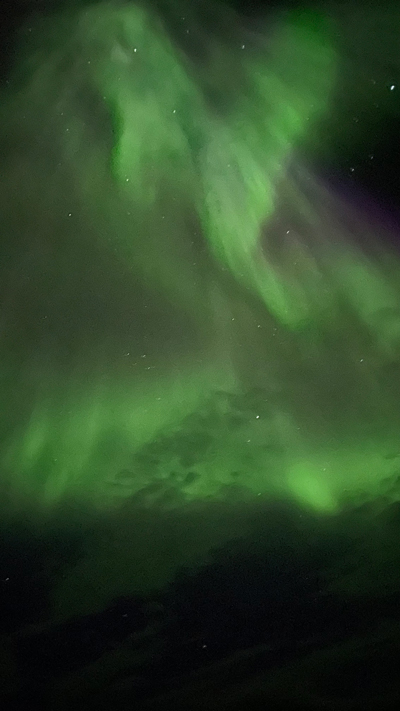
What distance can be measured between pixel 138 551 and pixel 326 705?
0.49 m

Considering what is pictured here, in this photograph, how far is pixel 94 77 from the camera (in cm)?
71

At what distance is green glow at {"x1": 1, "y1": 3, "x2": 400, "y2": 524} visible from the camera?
716mm

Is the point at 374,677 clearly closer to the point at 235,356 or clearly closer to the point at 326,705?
the point at 326,705

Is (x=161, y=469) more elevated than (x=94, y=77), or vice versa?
(x=94, y=77)

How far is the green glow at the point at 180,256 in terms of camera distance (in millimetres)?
716

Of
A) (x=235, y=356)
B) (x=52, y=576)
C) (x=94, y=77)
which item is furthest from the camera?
(x=52, y=576)

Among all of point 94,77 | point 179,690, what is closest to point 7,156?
point 94,77

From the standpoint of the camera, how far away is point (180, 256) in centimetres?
79

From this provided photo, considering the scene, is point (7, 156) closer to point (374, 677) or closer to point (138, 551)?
point (138, 551)

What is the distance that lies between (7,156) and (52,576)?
27.0 inches

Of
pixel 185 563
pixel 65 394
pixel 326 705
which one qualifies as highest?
pixel 65 394

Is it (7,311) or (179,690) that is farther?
(179,690)

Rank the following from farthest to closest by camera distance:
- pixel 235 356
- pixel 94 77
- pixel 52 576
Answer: pixel 52 576 → pixel 235 356 → pixel 94 77

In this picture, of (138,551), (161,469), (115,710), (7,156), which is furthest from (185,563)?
(7,156)
